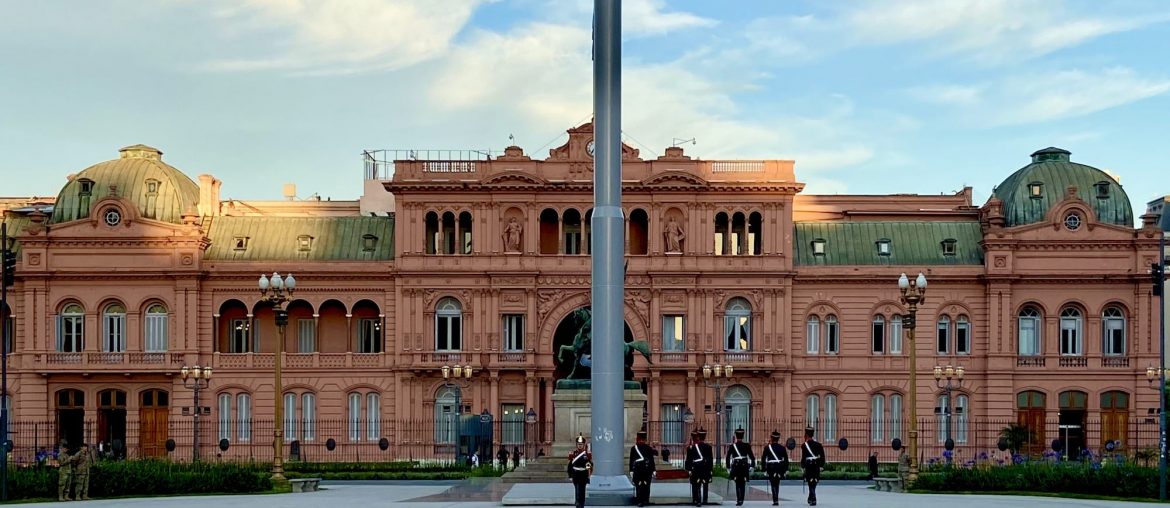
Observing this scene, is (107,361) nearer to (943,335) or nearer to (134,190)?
(134,190)

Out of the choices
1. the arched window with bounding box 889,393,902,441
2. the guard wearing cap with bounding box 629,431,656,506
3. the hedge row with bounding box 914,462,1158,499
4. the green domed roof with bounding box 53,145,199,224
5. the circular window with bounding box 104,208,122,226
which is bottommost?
the arched window with bounding box 889,393,902,441

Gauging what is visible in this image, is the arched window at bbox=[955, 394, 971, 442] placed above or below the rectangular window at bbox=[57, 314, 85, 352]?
below

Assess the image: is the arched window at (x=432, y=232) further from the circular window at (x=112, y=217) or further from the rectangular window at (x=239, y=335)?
the circular window at (x=112, y=217)

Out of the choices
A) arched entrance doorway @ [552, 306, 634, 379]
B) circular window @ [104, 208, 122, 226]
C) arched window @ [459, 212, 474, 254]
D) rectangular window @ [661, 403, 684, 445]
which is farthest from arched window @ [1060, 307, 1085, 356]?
circular window @ [104, 208, 122, 226]

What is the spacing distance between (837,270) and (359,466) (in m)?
30.1

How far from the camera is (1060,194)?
93938 millimetres

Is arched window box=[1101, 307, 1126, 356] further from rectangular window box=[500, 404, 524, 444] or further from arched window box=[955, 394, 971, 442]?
rectangular window box=[500, 404, 524, 444]

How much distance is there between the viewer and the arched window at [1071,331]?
93438 mm

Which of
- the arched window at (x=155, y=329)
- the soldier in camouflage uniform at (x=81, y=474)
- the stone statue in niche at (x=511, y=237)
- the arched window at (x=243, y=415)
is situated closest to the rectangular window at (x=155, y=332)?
the arched window at (x=155, y=329)

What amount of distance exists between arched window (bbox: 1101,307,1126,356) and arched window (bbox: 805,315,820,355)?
575 inches

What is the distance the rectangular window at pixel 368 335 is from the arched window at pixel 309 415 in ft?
13.4

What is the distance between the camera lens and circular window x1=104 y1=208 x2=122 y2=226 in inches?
3679

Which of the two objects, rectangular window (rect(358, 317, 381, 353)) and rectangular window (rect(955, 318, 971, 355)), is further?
rectangular window (rect(358, 317, 381, 353))

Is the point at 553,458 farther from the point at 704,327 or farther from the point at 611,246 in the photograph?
Answer: the point at 704,327
